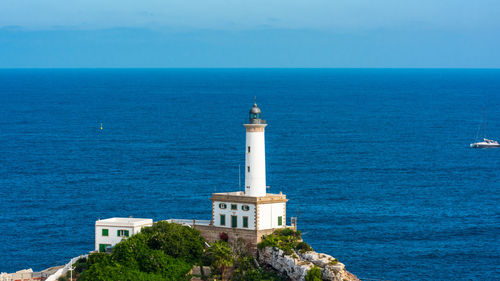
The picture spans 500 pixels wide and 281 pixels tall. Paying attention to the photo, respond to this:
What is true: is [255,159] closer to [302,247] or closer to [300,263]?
[302,247]

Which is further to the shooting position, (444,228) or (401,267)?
(444,228)

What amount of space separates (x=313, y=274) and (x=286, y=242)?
7296mm

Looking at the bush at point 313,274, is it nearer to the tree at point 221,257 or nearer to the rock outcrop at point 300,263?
the rock outcrop at point 300,263

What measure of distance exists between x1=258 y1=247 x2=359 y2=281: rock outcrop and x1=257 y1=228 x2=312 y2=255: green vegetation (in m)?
0.36

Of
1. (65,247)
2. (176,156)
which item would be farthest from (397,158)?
(65,247)

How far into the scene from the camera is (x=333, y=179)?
427ft

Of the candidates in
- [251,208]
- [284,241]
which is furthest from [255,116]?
[284,241]

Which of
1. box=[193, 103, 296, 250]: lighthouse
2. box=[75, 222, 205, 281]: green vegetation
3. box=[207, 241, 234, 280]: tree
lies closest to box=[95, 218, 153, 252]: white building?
box=[75, 222, 205, 281]: green vegetation

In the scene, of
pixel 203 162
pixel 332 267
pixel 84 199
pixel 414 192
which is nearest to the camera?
pixel 332 267

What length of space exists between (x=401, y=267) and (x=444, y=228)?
714 inches

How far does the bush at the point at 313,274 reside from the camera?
6256 cm

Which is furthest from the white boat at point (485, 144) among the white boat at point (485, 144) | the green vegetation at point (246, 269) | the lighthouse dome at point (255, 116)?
the green vegetation at point (246, 269)

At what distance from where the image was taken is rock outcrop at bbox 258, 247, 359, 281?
6331 cm

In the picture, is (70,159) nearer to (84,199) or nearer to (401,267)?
(84,199)
